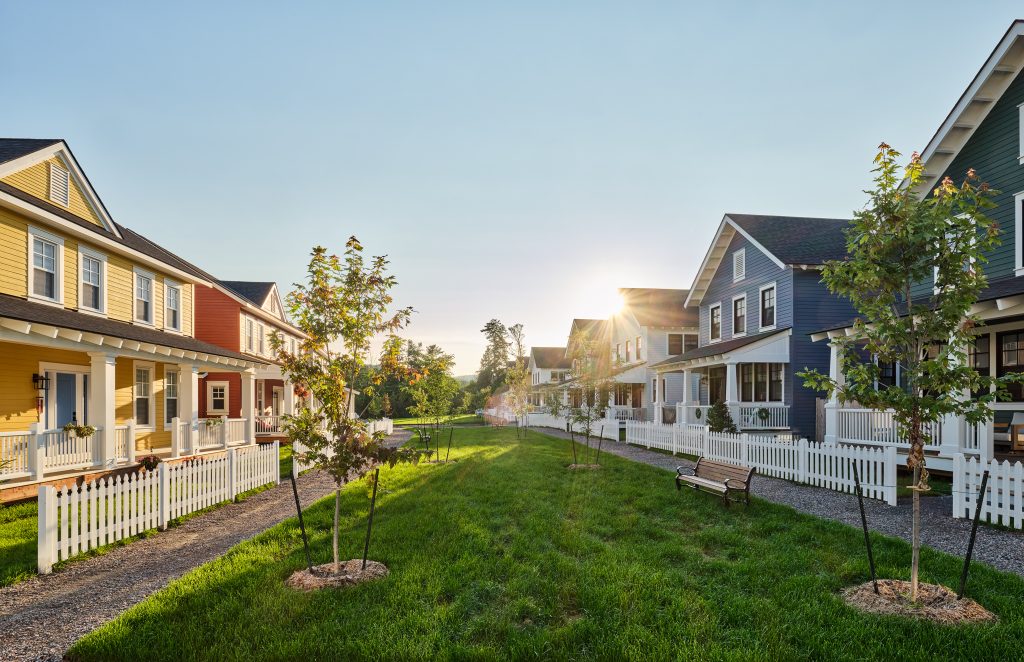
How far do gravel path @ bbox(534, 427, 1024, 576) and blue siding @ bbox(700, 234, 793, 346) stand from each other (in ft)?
35.3

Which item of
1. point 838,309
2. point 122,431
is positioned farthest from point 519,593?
point 838,309

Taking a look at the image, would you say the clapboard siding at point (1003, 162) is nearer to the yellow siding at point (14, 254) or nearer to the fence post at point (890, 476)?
the fence post at point (890, 476)

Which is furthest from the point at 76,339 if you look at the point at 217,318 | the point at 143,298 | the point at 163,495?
the point at 217,318

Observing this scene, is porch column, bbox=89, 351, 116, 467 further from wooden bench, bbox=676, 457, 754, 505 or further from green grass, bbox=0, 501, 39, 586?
wooden bench, bbox=676, 457, 754, 505

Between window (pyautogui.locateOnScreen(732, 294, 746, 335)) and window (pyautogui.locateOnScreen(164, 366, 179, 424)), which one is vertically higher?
window (pyautogui.locateOnScreen(732, 294, 746, 335))

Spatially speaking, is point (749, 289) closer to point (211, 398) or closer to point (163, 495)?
point (163, 495)

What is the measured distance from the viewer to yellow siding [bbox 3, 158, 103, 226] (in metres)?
13.7

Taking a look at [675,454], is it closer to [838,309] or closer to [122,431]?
[838,309]

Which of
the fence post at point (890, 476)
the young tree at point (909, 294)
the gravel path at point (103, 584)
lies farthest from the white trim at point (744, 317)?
the gravel path at point (103, 584)

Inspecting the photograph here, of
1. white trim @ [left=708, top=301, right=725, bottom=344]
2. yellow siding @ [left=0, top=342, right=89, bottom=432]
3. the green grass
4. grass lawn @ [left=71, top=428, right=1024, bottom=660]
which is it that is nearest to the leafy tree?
white trim @ [left=708, top=301, right=725, bottom=344]

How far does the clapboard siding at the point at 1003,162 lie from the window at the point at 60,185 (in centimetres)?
2381

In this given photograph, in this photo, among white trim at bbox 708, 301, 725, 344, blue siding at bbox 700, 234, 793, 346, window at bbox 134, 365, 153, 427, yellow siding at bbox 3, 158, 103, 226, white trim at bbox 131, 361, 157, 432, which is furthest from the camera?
white trim at bbox 708, 301, 725, 344

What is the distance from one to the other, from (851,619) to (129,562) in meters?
8.92

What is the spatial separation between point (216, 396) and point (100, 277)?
10431mm
